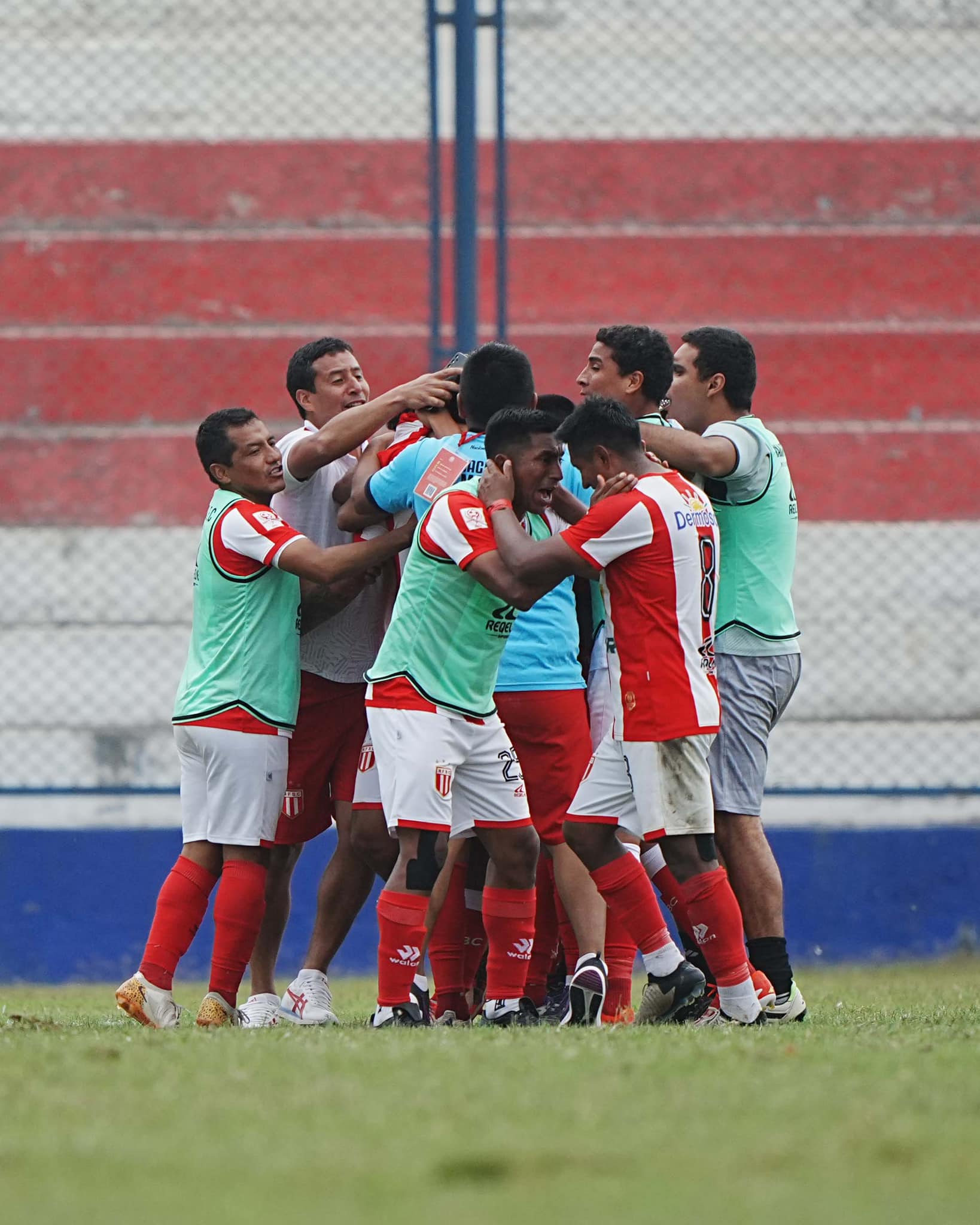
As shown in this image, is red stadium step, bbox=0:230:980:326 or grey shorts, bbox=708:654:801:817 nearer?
grey shorts, bbox=708:654:801:817

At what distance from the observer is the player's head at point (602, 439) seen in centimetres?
404

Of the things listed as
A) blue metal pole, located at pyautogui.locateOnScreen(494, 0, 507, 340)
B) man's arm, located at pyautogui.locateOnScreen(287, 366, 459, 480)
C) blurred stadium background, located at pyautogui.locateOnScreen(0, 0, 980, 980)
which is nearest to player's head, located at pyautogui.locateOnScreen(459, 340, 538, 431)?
man's arm, located at pyautogui.locateOnScreen(287, 366, 459, 480)

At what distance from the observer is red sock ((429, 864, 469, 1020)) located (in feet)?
15.1

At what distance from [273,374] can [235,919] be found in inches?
239

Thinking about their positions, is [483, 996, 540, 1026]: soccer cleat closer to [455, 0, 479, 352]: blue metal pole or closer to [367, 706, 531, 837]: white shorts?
[367, 706, 531, 837]: white shorts

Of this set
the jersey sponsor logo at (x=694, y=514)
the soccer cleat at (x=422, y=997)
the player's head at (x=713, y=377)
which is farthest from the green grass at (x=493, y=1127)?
the player's head at (x=713, y=377)

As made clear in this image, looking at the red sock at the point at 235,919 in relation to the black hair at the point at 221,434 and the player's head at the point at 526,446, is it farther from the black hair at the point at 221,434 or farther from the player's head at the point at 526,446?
the player's head at the point at 526,446

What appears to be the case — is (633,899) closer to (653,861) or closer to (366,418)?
(653,861)

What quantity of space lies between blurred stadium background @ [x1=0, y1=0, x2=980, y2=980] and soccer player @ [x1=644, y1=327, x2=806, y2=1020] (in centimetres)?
373

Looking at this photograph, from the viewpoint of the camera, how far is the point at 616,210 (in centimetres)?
1046

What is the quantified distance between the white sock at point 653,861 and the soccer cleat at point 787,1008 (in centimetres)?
43

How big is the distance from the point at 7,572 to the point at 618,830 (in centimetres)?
611

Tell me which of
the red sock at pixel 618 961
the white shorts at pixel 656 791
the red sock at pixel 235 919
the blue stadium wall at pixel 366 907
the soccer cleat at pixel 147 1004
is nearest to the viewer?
the white shorts at pixel 656 791

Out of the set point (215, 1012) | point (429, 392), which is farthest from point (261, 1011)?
point (429, 392)
